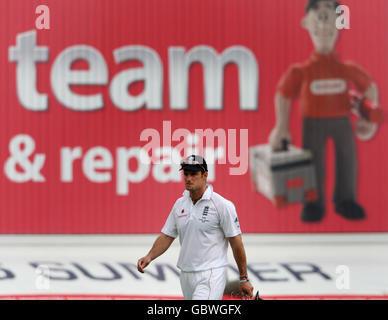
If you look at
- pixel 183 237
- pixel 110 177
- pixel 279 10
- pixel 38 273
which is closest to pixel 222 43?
pixel 279 10

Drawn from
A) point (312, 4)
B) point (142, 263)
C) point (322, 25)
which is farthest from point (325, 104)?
point (142, 263)

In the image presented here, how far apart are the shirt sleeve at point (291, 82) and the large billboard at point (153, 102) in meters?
0.02

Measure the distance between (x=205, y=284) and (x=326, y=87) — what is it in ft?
16.7

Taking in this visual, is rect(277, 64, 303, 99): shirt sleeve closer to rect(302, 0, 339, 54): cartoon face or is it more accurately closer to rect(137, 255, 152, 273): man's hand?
rect(302, 0, 339, 54): cartoon face

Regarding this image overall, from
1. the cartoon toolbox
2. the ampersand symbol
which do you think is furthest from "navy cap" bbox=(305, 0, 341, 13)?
the ampersand symbol

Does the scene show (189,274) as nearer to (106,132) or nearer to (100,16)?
(106,132)

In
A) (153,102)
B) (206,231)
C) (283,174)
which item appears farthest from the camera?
(153,102)

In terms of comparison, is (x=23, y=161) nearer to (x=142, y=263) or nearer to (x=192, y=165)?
(x=142, y=263)

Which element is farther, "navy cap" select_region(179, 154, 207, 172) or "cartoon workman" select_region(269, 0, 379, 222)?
"cartoon workman" select_region(269, 0, 379, 222)

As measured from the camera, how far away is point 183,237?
176 inches

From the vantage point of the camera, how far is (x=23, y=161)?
854cm

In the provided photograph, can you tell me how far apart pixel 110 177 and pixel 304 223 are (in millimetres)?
2885

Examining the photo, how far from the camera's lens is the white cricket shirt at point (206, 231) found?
14.2 ft

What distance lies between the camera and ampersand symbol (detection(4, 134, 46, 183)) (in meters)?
8.53
